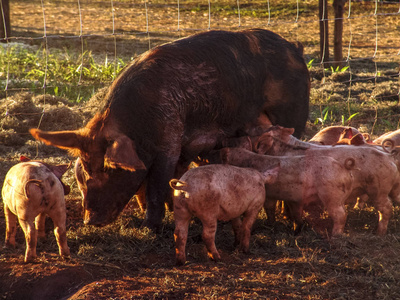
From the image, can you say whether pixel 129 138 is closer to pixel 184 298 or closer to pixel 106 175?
pixel 106 175

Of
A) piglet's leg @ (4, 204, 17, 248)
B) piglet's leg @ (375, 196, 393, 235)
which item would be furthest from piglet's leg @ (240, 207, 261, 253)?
piglet's leg @ (4, 204, 17, 248)

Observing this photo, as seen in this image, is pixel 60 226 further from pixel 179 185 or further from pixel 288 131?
pixel 288 131

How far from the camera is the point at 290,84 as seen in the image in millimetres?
5398

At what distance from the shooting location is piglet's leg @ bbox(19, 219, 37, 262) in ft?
13.4

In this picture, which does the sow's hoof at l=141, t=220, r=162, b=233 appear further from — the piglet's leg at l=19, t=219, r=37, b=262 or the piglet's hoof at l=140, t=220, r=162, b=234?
the piglet's leg at l=19, t=219, r=37, b=262

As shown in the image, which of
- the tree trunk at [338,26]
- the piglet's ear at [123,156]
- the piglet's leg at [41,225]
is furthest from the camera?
the tree trunk at [338,26]

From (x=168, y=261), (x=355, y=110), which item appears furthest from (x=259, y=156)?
(x=355, y=110)

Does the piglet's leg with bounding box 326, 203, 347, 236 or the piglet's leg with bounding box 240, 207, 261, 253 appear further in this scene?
the piglet's leg with bounding box 326, 203, 347, 236

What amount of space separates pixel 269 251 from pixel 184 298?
968mm

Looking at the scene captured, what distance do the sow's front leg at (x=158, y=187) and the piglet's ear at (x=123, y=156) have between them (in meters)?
0.36

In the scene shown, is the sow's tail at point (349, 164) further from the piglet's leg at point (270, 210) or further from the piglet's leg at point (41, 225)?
the piglet's leg at point (41, 225)

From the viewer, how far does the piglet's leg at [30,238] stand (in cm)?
407

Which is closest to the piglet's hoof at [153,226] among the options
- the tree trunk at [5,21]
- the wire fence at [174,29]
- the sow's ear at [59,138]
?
the sow's ear at [59,138]

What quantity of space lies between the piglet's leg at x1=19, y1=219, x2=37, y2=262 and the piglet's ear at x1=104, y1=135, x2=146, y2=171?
2.13 feet
